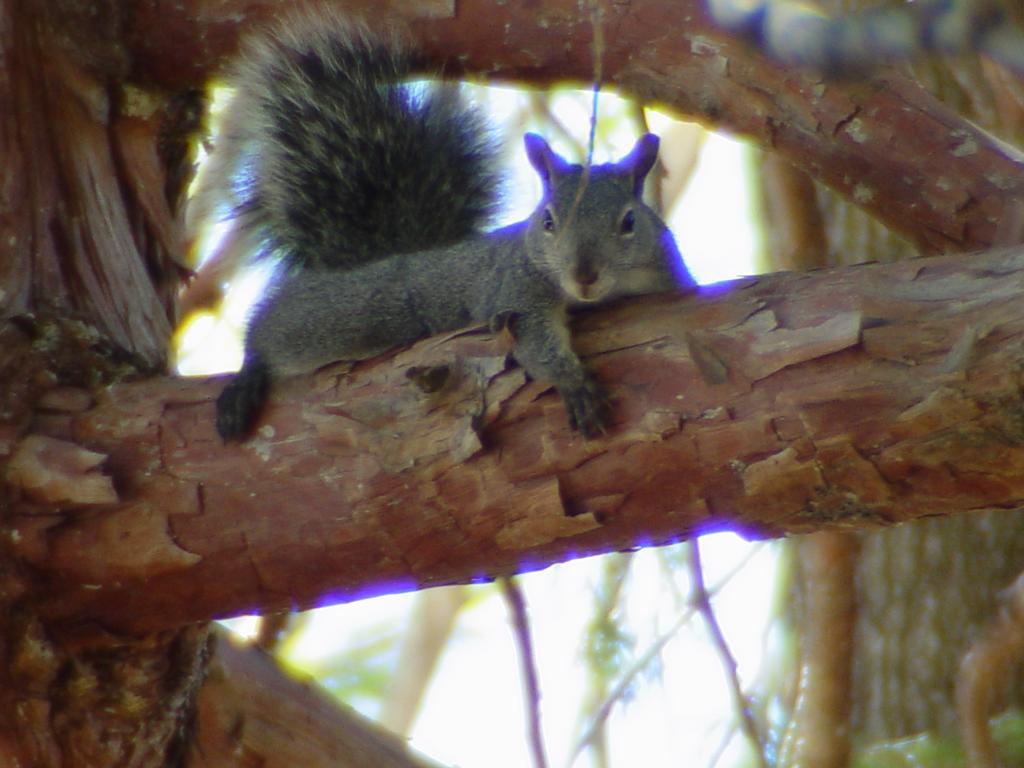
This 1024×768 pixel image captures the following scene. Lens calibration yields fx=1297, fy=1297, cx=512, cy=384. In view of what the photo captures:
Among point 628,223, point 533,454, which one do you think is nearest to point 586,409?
point 533,454

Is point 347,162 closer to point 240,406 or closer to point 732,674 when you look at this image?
point 240,406

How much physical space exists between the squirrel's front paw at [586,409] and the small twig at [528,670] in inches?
10.9

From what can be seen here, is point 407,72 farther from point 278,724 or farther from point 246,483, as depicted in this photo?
point 278,724

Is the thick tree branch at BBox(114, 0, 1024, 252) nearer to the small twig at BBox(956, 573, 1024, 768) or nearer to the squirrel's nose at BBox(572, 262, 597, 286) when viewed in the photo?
the squirrel's nose at BBox(572, 262, 597, 286)

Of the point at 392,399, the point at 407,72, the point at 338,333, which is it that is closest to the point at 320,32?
the point at 407,72

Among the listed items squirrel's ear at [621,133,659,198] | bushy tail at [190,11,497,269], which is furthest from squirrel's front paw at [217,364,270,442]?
squirrel's ear at [621,133,659,198]

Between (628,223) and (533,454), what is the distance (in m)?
0.74

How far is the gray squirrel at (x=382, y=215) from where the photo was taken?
7.68 ft

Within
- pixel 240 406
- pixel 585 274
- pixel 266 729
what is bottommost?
pixel 266 729

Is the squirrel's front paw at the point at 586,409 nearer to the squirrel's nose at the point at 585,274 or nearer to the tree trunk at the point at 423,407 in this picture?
the tree trunk at the point at 423,407

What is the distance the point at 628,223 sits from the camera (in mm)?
2430

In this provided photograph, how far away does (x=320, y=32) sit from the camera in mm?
2609

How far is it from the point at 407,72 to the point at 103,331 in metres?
0.84

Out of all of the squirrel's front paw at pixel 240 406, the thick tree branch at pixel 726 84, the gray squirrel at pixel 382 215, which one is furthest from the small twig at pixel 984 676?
the squirrel's front paw at pixel 240 406
